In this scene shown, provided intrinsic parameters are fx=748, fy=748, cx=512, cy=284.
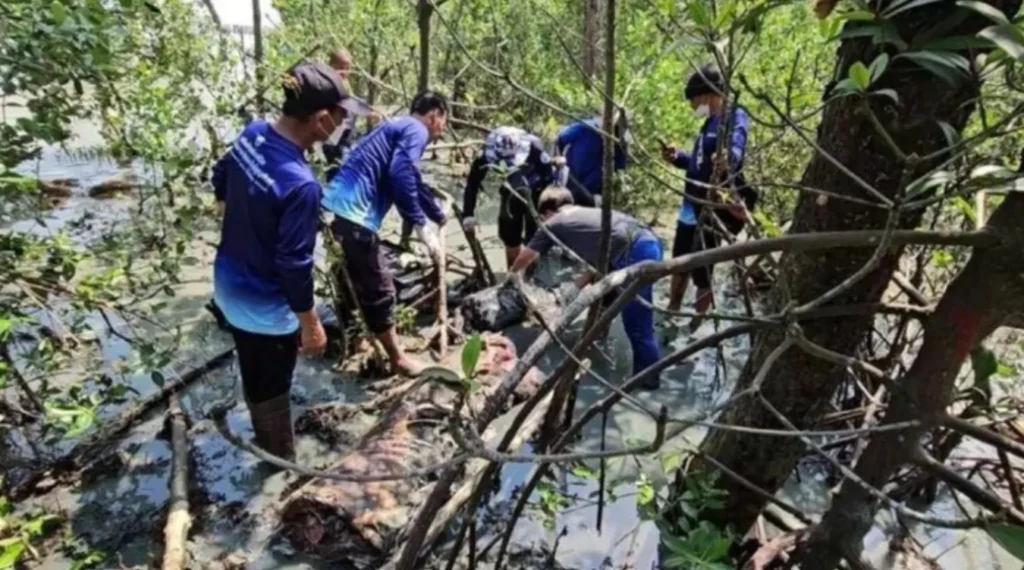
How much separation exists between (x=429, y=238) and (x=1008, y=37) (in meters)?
4.02

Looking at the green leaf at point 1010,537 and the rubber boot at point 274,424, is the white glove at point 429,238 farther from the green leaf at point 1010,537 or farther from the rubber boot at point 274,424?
the green leaf at point 1010,537

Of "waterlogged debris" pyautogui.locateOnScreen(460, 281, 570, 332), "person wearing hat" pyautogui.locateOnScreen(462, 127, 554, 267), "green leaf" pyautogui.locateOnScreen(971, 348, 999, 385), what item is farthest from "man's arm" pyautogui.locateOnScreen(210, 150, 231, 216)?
"green leaf" pyautogui.locateOnScreen(971, 348, 999, 385)

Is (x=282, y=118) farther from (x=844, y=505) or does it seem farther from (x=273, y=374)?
(x=844, y=505)

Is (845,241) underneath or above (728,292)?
above

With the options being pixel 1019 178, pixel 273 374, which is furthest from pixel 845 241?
pixel 273 374

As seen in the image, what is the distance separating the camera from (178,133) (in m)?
4.70

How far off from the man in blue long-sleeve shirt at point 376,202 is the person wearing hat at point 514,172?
79 centimetres

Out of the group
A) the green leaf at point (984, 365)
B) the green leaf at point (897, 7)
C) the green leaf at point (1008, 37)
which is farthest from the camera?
the green leaf at point (984, 365)

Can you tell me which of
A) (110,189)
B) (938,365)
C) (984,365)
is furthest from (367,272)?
(110,189)

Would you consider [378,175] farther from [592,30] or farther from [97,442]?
[592,30]

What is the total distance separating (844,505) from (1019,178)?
1121 mm

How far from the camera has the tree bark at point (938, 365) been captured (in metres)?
1.70

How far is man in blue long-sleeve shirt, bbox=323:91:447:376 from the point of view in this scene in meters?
4.52

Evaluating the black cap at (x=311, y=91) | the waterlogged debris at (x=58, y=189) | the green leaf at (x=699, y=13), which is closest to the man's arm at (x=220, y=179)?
the black cap at (x=311, y=91)
